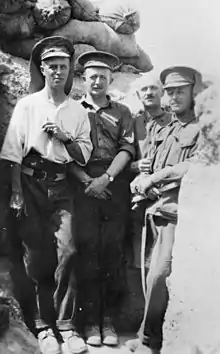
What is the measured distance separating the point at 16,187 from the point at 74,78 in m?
0.75

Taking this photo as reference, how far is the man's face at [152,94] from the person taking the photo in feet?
14.6

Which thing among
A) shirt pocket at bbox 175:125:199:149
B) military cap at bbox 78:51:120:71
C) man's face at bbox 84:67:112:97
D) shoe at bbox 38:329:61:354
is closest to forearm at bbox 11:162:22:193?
man's face at bbox 84:67:112:97

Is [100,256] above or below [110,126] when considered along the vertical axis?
below

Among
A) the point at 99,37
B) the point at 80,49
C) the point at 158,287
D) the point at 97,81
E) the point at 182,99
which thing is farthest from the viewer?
the point at 99,37

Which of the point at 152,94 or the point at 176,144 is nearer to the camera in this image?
the point at 176,144

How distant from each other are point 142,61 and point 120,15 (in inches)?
13.0

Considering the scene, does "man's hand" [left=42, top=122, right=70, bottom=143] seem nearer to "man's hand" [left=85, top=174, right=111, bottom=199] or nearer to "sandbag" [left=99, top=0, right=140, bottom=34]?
"man's hand" [left=85, top=174, right=111, bottom=199]

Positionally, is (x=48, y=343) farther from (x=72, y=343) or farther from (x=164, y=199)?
(x=164, y=199)

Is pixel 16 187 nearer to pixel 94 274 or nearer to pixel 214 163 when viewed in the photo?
pixel 94 274

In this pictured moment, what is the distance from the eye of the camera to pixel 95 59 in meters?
4.55

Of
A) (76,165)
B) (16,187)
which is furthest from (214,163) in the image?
(16,187)

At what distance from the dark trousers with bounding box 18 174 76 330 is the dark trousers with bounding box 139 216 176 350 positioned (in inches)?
16.7

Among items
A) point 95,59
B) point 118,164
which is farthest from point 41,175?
point 95,59

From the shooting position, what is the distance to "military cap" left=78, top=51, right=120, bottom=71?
14.8ft
